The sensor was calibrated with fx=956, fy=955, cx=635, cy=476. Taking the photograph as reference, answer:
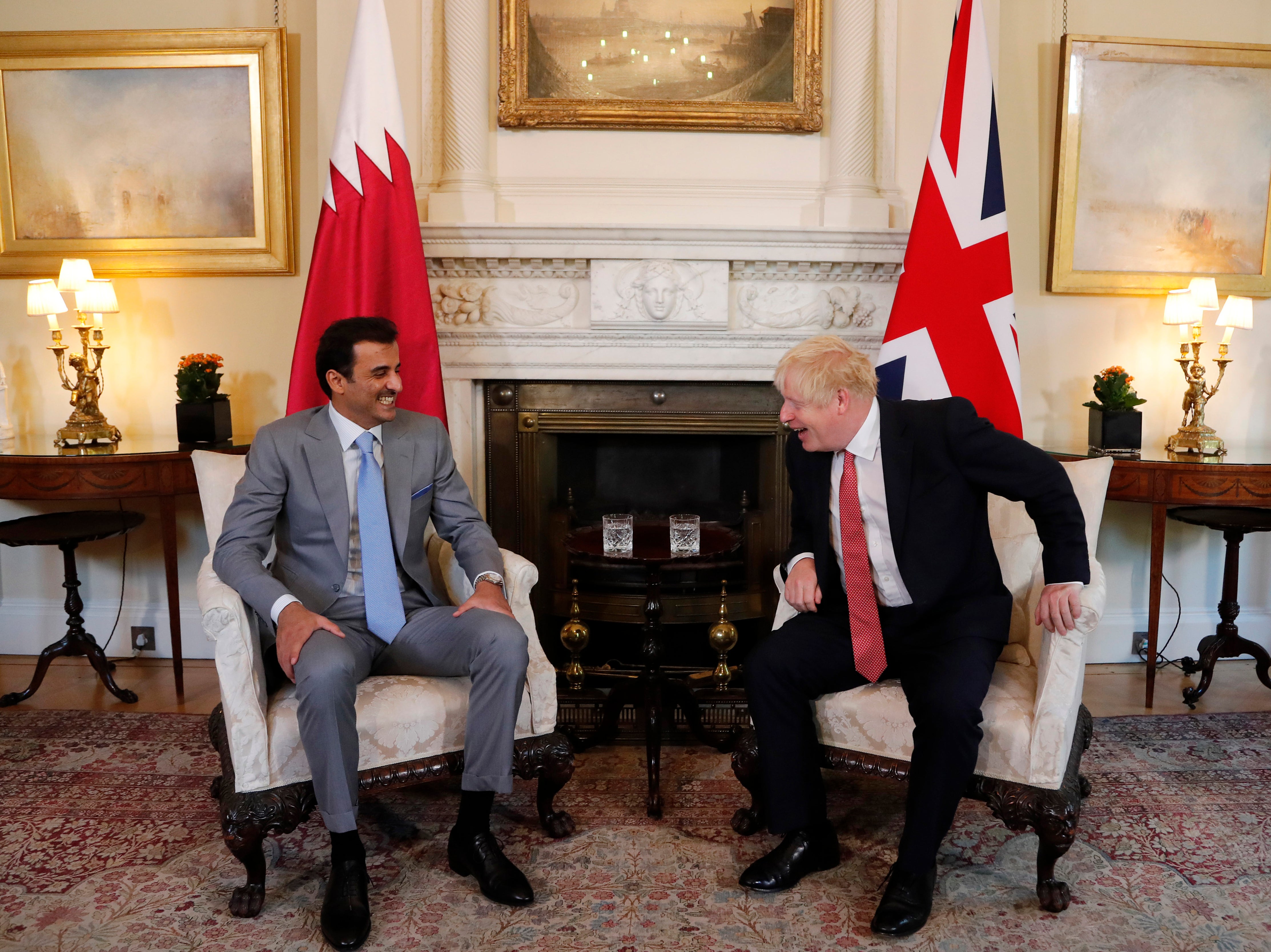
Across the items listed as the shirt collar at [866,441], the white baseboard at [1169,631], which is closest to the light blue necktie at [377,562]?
the shirt collar at [866,441]

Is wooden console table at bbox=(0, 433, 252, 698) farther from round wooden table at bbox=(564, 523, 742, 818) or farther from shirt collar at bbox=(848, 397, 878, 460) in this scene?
shirt collar at bbox=(848, 397, 878, 460)

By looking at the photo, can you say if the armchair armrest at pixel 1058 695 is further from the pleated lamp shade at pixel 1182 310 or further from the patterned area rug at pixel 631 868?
the pleated lamp shade at pixel 1182 310

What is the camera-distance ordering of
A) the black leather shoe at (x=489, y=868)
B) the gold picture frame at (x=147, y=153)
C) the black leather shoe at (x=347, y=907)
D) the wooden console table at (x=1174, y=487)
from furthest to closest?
1. the gold picture frame at (x=147, y=153)
2. the wooden console table at (x=1174, y=487)
3. the black leather shoe at (x=489, y=868)
4. the black leather shoe at (x=347, y=907)

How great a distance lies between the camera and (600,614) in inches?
149

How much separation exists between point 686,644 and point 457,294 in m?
1.78

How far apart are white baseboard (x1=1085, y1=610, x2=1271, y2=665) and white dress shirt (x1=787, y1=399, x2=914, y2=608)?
218cm

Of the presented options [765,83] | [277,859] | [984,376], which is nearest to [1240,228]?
[984,376]

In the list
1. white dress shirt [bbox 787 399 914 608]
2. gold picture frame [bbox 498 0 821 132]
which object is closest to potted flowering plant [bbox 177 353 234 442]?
gold picture frame [bbox 498 0 821 132]

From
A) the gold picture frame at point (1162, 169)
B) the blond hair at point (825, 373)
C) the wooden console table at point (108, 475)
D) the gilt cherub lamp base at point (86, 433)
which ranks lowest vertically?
the wooden console table at point (108, 475)

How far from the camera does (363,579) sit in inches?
97.1

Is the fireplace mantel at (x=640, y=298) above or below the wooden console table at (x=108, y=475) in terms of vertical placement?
above

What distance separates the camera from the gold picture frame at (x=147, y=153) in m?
3.85

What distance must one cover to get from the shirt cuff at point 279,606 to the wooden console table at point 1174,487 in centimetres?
263

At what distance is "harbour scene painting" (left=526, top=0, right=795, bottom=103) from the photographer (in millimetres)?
3635
